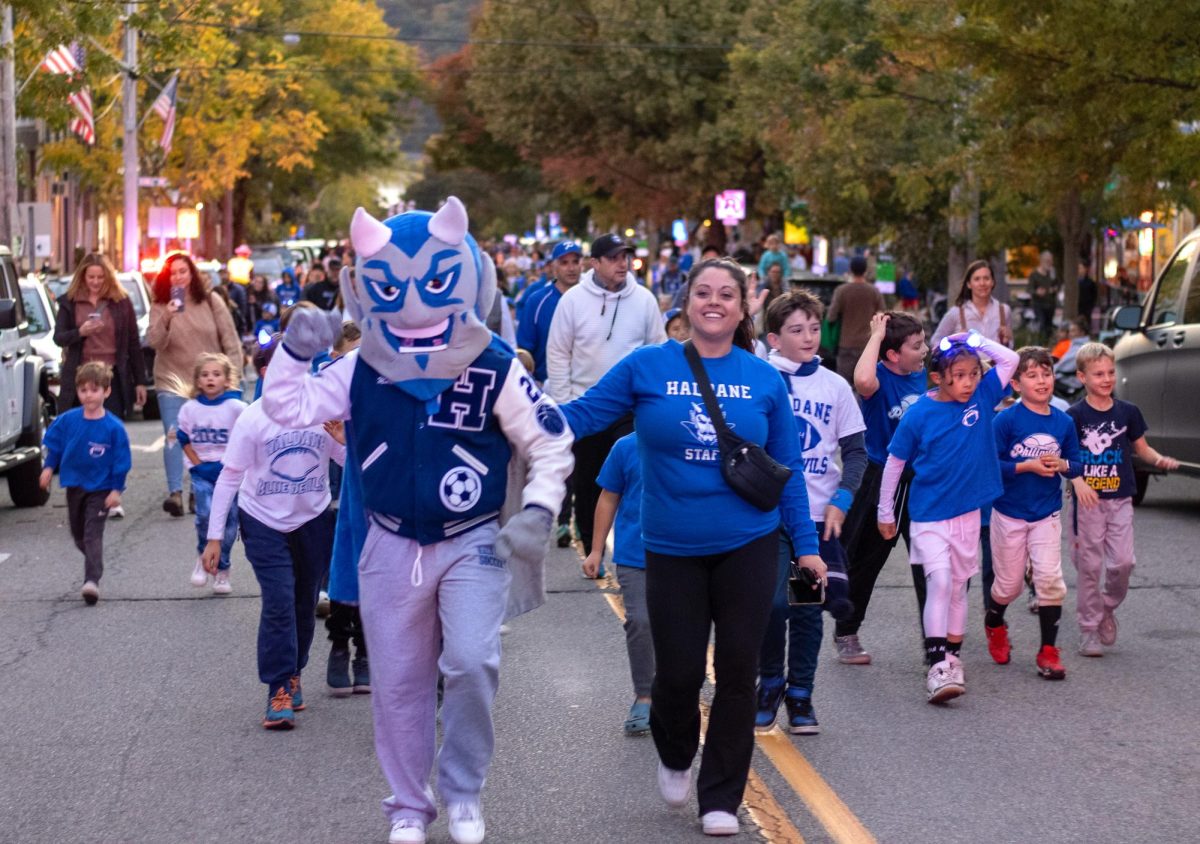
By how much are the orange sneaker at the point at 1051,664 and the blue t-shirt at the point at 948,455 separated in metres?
0.84

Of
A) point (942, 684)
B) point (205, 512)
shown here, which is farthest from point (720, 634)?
point (205, 512)

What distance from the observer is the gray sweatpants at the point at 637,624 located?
688cm

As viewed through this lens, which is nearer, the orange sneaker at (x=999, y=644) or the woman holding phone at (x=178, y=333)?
the orange sneaker at (x=999, y=644)

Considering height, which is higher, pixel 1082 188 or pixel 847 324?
pixel 1082 188

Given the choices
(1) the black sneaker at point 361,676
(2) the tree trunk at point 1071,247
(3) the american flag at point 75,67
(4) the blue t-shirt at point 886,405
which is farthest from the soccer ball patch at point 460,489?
(3) the american flag at point 75,67

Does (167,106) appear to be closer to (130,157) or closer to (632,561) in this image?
(130,157)

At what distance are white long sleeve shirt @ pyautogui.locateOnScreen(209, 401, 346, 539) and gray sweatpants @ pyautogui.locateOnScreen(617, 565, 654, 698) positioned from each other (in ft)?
4.51

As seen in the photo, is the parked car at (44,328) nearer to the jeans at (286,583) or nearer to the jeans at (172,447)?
the jeans at (172,447)

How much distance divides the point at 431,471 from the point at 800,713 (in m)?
2.31

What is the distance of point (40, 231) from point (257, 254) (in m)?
23.3

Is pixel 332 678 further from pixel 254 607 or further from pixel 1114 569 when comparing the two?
pixel 1114 569

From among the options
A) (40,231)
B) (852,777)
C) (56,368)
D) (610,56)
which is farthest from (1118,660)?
(610,56)

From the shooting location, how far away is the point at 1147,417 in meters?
14.1

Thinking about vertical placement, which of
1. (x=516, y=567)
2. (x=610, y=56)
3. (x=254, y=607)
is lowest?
(x=254, y=607)
